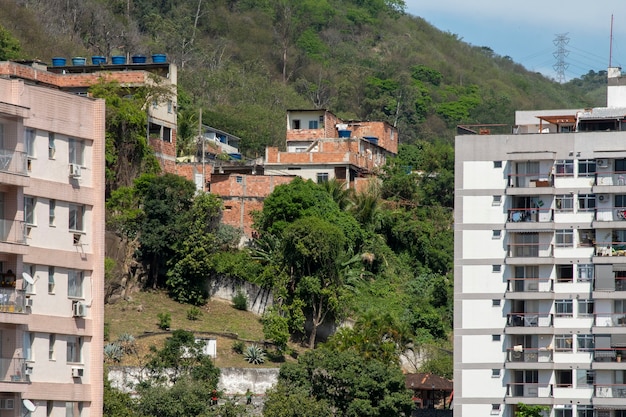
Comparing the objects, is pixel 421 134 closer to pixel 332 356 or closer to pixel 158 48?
pixel 158 48

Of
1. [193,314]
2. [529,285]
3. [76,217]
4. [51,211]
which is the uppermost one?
[51,211]

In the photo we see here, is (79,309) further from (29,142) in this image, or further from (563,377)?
(563,377)

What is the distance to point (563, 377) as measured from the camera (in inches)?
2795

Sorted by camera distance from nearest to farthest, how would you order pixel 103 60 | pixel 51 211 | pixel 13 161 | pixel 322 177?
pixel 13 161
pixel 51 211
pixel 103 60
pixel 322 177

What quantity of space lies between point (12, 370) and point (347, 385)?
34043 mm

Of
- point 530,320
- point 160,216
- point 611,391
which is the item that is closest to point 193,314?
point 160,216

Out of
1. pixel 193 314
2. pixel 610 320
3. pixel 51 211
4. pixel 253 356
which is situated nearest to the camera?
pixel 51 211

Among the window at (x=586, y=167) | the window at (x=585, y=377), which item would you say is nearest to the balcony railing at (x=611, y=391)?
the window at (x=585, y=377)

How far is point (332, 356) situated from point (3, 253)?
113 ft

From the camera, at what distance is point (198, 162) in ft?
316

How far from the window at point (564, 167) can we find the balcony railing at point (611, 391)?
9930 millimetres

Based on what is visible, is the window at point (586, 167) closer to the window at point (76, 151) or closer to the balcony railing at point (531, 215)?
the balcony railing at point (531, 215)

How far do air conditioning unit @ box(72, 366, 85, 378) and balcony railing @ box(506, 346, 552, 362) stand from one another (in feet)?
104

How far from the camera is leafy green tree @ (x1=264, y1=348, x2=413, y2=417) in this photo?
72625mm
